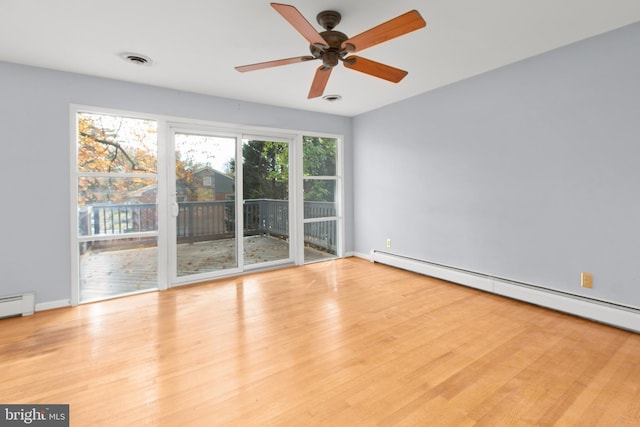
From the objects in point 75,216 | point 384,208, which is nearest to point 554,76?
point 384,208

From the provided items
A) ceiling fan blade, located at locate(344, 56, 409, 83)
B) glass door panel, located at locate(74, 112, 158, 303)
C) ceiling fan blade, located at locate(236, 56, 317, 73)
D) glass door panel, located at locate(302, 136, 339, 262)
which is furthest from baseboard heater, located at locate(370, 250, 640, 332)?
glass door panel, located at locate(74, 112, 158, 303)

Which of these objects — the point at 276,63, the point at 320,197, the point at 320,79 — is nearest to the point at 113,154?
the point at 276,63

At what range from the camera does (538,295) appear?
295 centimetres

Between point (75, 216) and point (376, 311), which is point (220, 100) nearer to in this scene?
point (75, 216)

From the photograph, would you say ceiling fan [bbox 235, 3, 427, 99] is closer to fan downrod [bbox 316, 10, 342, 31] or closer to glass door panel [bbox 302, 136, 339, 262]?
fan downrod [bbox 316, 10, 342, 31]

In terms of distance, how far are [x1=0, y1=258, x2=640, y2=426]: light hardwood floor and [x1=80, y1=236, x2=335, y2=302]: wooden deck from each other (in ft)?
1.01

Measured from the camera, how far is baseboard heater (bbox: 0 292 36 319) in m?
2.81

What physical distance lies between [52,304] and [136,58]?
262 centimetres

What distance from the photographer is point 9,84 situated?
112 inches

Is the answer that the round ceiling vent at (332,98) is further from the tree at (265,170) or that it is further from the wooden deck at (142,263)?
the wooden deck at (142,263)

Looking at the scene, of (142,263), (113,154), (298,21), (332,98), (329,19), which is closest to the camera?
(298,21)

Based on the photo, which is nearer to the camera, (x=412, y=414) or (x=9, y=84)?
(x=412, y=414)

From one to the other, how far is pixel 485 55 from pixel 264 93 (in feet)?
8.24

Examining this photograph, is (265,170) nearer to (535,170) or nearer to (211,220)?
(211,220)
